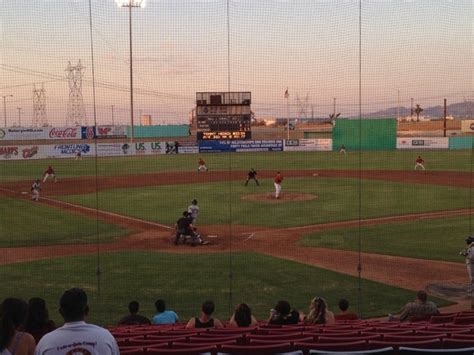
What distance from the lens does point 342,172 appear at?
3709 centimetres

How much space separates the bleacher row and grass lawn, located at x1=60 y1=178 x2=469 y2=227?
524 inches

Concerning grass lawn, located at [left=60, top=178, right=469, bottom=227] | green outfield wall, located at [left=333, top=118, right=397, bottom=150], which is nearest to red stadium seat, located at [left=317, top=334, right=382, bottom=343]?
grass lawn, located at [left=60, top=178, right=469, bottom=227]

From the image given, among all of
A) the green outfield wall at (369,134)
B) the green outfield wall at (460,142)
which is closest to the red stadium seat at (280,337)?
the green outfield wall at (369,134)

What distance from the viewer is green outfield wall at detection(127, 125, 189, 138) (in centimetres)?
6135

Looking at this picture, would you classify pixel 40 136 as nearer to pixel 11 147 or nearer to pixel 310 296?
pixel 11 147

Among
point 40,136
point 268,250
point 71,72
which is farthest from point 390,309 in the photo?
point 40,136

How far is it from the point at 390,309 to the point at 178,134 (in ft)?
195

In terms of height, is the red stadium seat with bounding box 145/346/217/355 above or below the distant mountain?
below

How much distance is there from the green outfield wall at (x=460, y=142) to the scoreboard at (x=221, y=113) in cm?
3246

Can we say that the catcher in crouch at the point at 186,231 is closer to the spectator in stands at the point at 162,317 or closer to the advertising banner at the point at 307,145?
the spectator in stands at the point at 162,317

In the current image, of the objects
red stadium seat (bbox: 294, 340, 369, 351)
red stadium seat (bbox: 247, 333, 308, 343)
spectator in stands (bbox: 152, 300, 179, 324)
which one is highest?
red stadium seat (bbox: 294, 340, 369, 351)

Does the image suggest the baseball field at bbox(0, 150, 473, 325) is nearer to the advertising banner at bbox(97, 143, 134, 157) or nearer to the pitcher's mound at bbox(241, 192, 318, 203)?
the pitcher's mound at bbox(241, 192, 318, 203)

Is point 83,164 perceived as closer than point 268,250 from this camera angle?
No

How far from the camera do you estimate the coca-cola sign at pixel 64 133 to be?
5391 cm
